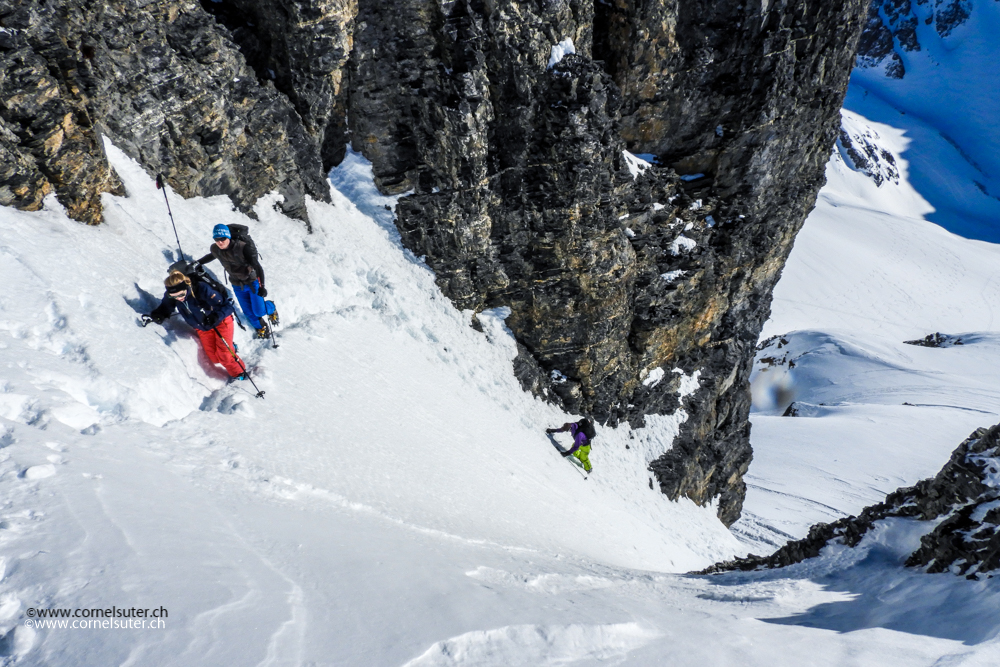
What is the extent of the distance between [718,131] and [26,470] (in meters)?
20.6

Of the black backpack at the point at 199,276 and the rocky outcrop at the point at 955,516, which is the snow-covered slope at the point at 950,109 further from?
the black backpack at the point at 199,276

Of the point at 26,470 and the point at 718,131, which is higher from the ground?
the point at 718,131

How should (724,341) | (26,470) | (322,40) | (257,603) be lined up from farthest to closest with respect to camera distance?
(724,341)
(322,40)
(26,470)
(257,603)

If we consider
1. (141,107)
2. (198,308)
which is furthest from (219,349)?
(141,107)

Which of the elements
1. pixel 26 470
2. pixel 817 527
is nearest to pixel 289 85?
pixel 26 470

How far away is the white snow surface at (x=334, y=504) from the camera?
3.49 metres

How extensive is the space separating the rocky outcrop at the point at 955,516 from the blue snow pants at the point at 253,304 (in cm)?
1022

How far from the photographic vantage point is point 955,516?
6465 millimetres

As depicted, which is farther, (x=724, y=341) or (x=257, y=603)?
(x=724, y=341)

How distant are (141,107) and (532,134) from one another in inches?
394

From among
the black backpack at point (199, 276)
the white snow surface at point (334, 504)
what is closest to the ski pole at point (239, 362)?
A: the white snow surface at point (334, 504)

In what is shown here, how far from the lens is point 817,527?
8.90m

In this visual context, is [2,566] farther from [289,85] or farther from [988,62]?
[988,62]

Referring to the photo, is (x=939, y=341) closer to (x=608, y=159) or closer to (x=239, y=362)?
(x=608, y=159)
